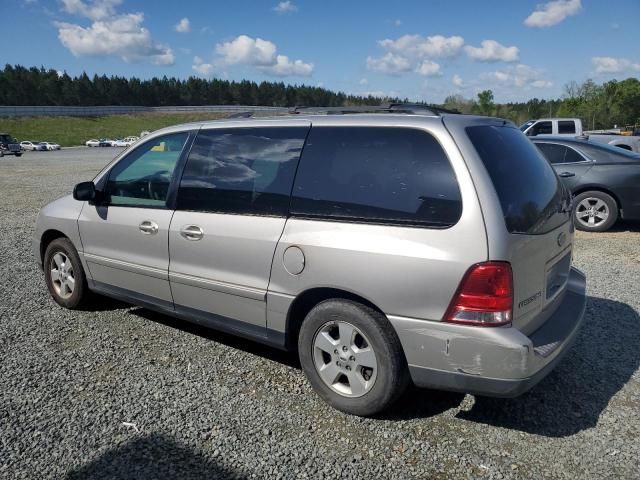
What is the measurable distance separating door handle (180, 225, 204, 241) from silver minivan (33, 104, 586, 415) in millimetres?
14

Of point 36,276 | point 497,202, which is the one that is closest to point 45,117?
point 36,276

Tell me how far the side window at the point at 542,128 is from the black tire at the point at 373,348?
1721 cm

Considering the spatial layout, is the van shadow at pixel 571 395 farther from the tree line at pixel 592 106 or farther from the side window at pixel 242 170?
the tree line at pixel 592 106

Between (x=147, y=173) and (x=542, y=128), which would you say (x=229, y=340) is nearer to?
(x=147, y=173)

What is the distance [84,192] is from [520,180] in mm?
3486

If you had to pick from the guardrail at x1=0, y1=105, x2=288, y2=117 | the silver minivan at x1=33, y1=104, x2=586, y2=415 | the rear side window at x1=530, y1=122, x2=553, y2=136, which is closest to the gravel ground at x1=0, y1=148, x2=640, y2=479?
the silver minivan at x1=33, y1=104, x2=586, y2=415

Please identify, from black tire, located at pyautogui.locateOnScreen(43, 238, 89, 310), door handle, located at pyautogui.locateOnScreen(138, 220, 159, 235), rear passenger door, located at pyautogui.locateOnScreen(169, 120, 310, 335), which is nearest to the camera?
rear passenger door, located at pyautogui.locateOnScreen(169, 120, 310, 335)

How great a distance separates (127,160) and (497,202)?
3127mm

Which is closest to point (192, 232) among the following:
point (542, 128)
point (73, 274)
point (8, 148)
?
point (73, 274)

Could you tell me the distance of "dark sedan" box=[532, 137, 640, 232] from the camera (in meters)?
8.25

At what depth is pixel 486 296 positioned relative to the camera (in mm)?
2607

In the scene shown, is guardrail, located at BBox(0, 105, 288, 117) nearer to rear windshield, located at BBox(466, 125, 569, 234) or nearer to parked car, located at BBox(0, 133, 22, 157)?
parked car, located at BBox(0, 133, 22, 157)

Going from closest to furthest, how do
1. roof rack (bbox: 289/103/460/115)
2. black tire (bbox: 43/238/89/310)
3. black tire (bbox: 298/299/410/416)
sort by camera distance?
black tire (bbox: 298/299/410/416) < roof rack (bbox: 289/103/460/115) < black tire (bbox: 43/238/89/310)

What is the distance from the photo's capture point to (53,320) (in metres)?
4.71
